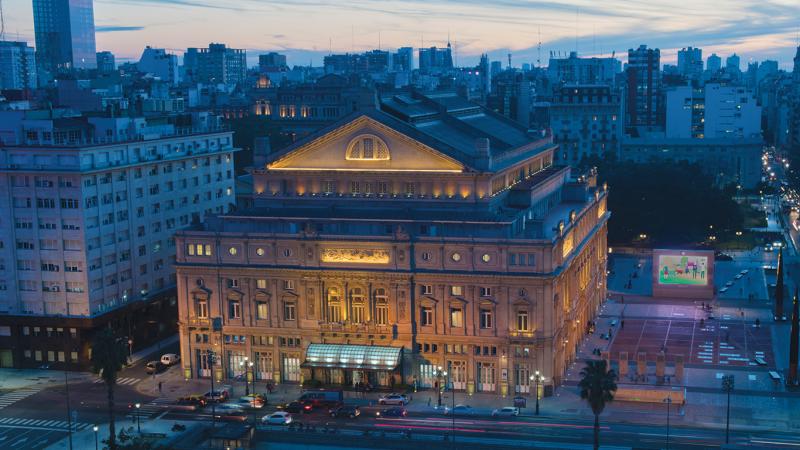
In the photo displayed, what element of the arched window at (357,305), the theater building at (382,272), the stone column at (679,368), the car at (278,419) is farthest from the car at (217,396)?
the stone column at (679,368)

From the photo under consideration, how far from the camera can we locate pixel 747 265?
170875mm

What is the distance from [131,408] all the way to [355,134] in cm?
3824

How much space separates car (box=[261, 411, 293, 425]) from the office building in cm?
2884

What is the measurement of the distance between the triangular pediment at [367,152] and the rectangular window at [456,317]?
17157 millimetres

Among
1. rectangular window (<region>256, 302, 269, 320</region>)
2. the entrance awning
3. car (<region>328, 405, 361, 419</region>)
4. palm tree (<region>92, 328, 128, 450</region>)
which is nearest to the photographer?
palm tree (<region>92, 328, 128, 450</region>)

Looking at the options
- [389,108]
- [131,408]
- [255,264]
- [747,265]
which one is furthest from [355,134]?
[747,265]

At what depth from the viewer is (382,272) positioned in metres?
104

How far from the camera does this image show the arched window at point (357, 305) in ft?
347

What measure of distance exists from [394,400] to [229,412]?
15.8 meters

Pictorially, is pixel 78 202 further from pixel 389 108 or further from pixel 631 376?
pixel 631 376

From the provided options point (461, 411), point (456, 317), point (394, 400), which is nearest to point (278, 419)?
point (394, 400)

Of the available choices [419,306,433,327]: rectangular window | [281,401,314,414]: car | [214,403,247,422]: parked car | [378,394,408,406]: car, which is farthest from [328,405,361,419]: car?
[419,306,433,327]: rectangular window

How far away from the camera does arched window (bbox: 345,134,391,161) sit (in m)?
115

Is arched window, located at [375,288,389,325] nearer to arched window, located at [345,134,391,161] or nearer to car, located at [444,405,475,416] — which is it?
car, located at [444,405,475,416]
